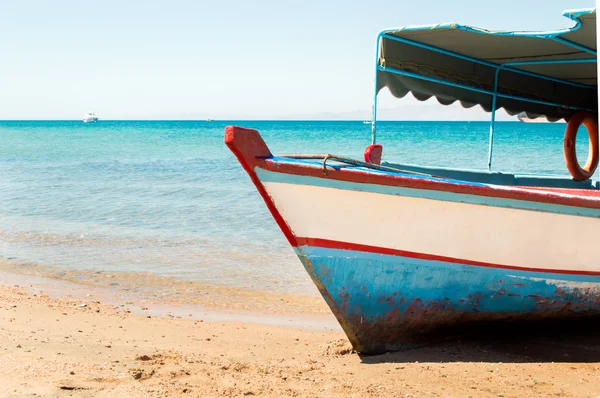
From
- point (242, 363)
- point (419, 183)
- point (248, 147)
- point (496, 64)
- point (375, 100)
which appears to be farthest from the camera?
point (496, 64)

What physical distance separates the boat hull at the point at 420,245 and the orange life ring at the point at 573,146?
3.43 meters

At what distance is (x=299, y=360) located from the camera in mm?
4762

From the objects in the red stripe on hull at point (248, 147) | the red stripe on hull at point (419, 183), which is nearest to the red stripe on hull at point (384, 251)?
the red stripe on hull at point (248, 147)

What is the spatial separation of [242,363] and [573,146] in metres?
5.86

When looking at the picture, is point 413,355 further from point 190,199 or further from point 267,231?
point 190,199

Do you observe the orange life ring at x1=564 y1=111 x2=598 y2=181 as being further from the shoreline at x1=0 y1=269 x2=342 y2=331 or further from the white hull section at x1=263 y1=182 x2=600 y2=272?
the shoreline at x1=0 y1=269 x2=342 y2=331

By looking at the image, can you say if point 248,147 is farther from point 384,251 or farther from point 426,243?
point 426,243

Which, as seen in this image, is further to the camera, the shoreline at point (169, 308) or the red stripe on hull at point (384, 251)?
the shoreline at point (169, 308)

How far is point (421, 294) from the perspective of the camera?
183 inches

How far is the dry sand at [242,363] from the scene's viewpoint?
366cm

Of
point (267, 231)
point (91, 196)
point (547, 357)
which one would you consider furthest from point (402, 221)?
point (91, 196)

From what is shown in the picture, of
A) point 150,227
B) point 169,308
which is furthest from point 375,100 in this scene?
point 150,227

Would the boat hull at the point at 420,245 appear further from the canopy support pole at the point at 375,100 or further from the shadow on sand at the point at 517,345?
the canopy support pole at the point at 375,100

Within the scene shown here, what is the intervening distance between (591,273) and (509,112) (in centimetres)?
456
